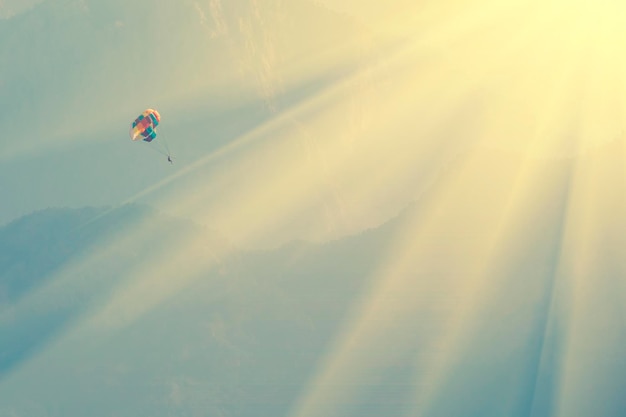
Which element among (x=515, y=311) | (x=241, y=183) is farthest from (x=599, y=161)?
(x=241, y=183)

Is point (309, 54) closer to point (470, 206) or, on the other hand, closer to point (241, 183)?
point (241, 183)

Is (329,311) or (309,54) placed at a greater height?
(309,54)

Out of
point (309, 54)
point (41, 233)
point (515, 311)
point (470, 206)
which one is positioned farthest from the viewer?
point (470, 206)

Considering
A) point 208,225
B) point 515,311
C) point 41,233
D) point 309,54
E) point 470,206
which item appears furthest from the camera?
point 470,206

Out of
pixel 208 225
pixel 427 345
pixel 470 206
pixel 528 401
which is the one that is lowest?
pixel 528 401

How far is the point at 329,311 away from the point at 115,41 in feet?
141

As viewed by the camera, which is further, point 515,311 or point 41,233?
point 515,311

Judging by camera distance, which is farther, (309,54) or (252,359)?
(309,54)

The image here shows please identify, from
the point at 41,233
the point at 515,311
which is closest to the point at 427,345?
the point at 515,311

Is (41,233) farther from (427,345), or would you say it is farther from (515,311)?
(515,311)

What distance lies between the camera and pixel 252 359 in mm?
83250

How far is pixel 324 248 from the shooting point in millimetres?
92812

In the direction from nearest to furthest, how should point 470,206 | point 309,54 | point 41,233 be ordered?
point 41,233 → point 309,54 → point 470,206

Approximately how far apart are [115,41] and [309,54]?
25494 mm
